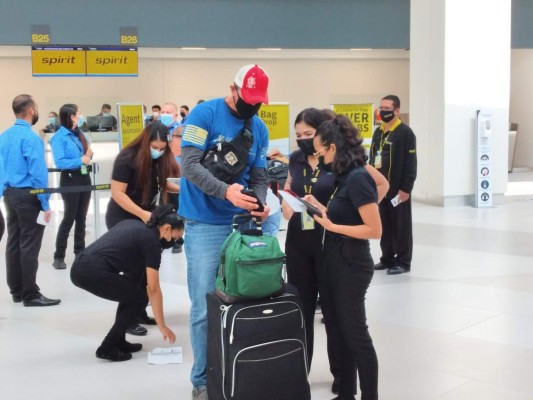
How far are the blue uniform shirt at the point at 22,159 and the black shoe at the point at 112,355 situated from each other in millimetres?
2031

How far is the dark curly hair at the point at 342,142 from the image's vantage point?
4266mm

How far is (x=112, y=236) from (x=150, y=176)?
731 millimetres

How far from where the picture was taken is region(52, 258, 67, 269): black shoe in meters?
9.15

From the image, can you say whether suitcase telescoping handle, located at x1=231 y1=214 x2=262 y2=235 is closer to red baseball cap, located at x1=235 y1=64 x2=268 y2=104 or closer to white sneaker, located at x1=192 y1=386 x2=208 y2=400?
red baseball cap, located at x1=235 y1=64 x2=268 y2=104

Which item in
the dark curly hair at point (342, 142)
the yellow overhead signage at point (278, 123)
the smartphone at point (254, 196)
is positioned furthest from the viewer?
the yellow overhead signage at point (278, 123)

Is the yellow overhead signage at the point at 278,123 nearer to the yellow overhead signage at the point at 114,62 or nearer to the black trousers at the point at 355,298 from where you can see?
the yellow overhead signage at the point at 114,62

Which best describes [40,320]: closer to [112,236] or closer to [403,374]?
[112,236]

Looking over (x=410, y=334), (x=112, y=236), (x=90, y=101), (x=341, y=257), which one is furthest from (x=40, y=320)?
(x=90, y=101)

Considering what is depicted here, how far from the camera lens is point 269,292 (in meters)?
4.07

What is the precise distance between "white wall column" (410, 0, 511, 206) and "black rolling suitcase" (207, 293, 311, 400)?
33.0 ft

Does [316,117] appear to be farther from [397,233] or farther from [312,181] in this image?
[397,233]

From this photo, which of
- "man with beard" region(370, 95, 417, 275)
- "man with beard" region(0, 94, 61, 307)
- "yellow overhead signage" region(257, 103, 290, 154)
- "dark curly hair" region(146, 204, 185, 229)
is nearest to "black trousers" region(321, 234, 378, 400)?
"dark curly hair" region(146, 204, 185, 229)

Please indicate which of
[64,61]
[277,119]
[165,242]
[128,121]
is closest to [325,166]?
[165,242]

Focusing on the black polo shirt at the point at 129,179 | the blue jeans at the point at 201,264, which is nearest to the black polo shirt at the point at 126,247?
the black polo shirt at the point at 129,179
